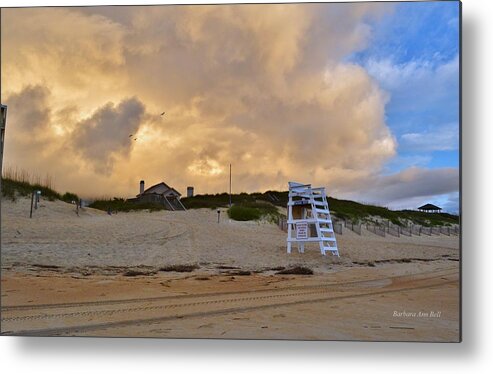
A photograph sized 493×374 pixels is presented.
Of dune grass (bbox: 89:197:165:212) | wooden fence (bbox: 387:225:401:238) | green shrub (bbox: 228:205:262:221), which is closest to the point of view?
dune grass (bbox: 89:197:165:212)

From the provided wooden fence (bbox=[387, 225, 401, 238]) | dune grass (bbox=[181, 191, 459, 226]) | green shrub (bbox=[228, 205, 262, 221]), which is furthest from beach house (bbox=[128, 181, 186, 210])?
wooden fence (bbox=[387, 225, 401, 238])

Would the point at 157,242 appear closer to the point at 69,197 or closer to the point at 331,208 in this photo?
the point at 69,197

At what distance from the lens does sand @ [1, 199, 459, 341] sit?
13.7 ft

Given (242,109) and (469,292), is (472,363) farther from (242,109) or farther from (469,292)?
(242,109)

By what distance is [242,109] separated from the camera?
5016mm

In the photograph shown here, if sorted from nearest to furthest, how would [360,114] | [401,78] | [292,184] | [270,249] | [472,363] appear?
[472,363]
[401,78]
[360,114]
[292,184]
[270,249]

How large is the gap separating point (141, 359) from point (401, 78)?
344 centimetres

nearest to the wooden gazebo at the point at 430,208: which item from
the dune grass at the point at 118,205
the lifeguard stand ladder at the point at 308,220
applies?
the lifeguard stand ladder at the point at 308,220

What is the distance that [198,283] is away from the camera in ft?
16.4

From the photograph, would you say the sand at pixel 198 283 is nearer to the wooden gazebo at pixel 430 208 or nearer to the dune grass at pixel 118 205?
the dune grass at pixel 118 205

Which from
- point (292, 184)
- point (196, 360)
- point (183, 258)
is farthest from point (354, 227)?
point (196, 360)

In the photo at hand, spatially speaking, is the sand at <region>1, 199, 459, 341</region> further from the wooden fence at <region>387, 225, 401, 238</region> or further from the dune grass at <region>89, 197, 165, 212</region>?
the wooden fence at <region>387, 225, 401, 238</region>

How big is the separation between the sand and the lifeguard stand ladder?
17 cm

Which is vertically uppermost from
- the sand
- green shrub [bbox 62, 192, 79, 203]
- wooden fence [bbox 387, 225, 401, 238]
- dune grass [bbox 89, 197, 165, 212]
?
green shrub [bbox 62, 192, 79, 203]
